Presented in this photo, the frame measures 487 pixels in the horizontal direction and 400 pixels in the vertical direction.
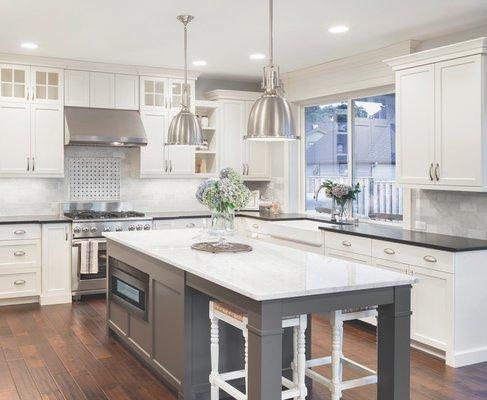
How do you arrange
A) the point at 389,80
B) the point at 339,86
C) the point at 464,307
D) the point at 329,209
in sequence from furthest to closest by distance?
the point at 329,209, the point at 339,86, the point at 389,80, the point at 464,307

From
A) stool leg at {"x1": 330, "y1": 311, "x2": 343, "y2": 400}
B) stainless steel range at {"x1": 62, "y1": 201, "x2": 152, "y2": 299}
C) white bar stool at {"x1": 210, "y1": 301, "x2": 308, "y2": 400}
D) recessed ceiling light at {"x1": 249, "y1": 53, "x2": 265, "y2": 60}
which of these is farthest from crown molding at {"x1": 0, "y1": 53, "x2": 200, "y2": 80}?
stool leg at {"x1": 330, "y1": 311, "x2": 343, "y2": 400}

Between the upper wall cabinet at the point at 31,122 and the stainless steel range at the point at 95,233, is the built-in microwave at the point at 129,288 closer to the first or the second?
the stainless steel range at the point at 95,233

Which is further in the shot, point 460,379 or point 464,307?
point 464,307

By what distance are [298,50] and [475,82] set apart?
2.03 m

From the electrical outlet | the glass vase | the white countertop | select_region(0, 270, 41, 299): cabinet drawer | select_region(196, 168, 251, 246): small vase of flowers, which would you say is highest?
select_region(196, 168, 251, 246): small vase of flowers

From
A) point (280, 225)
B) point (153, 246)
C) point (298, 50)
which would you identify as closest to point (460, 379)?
point (153, 246)

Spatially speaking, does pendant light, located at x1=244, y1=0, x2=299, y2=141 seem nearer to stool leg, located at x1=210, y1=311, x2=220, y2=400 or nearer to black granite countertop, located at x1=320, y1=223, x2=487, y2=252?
stool leg, located at x1=210, y1=311, x2=220, y2=400

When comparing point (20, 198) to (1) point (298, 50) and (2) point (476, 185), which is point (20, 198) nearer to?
(1) point (298, 50)

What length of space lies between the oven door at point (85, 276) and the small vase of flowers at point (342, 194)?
255 centimetres

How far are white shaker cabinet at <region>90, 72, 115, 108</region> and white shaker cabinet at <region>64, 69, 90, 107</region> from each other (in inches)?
2.2

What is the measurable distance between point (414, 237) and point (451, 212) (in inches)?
20.2

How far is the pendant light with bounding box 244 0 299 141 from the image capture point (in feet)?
10.7

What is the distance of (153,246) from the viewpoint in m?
4.04

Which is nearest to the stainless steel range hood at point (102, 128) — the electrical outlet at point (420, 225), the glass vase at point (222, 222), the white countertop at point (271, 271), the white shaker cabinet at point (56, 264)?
the white shaker cabinet at point (56, 264)
